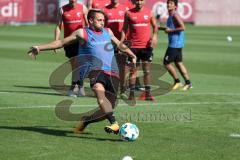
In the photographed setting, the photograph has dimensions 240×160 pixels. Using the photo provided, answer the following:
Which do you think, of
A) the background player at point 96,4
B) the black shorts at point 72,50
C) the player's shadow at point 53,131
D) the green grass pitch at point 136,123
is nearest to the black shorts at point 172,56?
the green grass pitch at point 136,123

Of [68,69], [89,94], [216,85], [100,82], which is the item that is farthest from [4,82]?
[100,82]

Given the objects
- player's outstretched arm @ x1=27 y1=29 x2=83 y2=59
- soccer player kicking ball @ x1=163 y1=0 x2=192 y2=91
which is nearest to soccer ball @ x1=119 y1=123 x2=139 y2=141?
player's outstretched arm @ x1=27 y1=29 x2=83 y2=59

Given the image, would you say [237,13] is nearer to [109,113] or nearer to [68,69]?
[68,69]

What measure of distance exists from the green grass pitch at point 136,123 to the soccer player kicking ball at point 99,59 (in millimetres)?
351

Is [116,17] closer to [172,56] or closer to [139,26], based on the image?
[139,26]

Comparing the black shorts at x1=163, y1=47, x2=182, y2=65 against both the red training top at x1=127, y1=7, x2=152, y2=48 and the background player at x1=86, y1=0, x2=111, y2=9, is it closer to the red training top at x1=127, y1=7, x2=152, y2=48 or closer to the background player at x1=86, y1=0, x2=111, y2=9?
the red training top at x1=127, y1=7, x2=152, y2=48

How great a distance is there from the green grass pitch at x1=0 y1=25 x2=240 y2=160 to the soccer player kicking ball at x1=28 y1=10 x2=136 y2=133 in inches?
13.8

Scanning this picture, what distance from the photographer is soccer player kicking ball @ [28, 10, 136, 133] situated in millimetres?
11070

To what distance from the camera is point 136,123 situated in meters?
12.4

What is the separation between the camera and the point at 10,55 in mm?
27422

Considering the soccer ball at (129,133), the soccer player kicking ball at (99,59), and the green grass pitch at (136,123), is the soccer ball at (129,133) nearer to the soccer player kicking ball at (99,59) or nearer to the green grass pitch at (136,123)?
the green grass pitch at (136,123)

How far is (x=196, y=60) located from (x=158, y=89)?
968 centimetres

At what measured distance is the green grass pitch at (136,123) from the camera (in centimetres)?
983

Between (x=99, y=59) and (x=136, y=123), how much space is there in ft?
5.16
